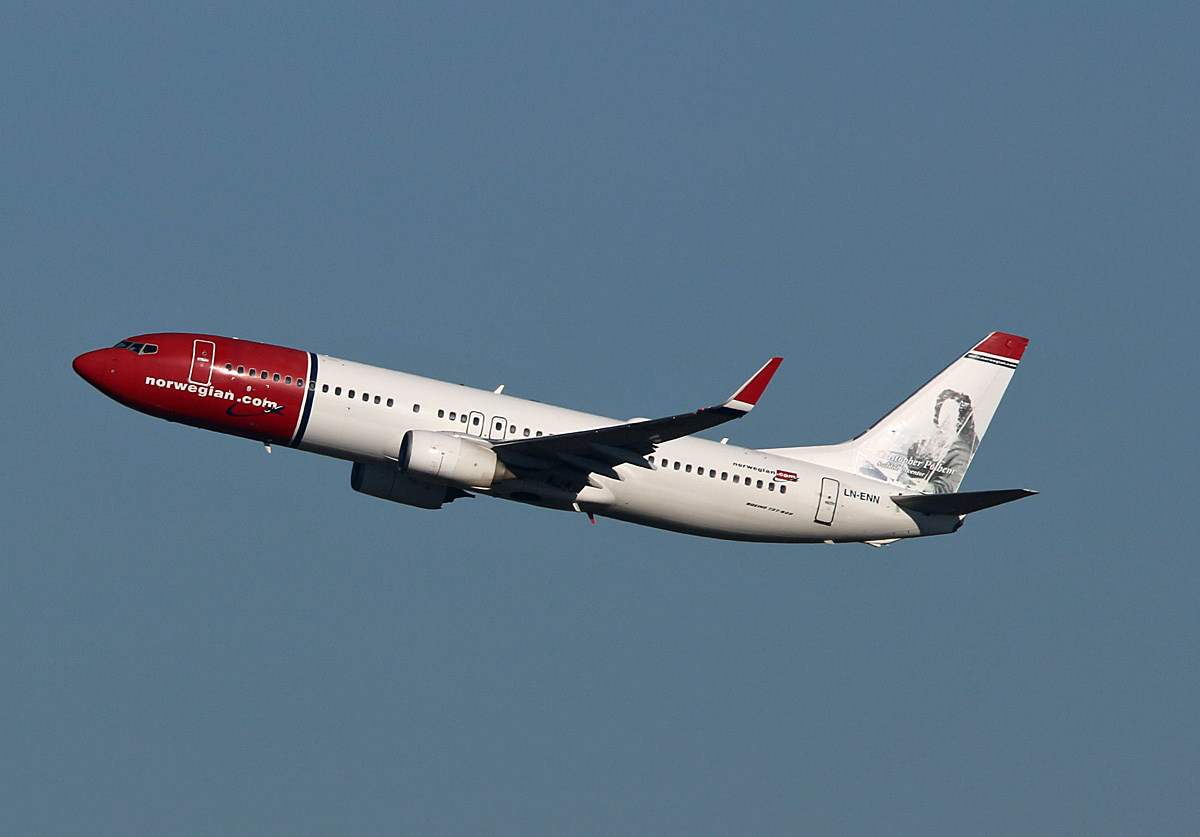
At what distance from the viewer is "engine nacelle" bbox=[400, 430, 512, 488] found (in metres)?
47.4

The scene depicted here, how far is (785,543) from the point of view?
53.6 m

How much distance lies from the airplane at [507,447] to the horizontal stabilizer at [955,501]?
5cm

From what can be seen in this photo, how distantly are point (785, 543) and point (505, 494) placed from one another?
409 inches

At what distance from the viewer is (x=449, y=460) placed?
47.8 metres

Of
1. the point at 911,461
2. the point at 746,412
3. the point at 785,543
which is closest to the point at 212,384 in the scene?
the point at 746,412

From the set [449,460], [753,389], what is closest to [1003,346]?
[753,389]

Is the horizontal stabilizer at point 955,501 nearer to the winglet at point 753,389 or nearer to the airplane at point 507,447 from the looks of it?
the airplane at point 507,447

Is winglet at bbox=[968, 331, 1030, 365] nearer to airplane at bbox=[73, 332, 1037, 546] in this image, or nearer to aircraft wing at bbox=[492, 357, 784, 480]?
airplane at bbox=[73, 332, 1037, 546]

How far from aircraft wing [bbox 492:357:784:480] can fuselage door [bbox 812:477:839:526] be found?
693 centimetres

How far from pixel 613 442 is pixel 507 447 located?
333cm

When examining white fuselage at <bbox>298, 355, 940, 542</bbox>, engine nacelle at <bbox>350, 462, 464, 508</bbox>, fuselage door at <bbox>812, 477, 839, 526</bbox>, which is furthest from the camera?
fuselage door at <bbox>812, 477, 839, 526</bbox>

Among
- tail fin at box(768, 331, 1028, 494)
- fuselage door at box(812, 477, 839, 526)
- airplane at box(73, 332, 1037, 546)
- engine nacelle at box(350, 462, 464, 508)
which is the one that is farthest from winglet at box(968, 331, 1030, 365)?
engine nacelle at box(350, 462, 464, 508)

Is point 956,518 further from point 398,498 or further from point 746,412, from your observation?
point 398,498

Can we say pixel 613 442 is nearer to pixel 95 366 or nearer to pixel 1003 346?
pixel 95 366
